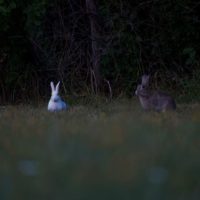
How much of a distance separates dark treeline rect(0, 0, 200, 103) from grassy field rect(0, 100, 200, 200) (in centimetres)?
907

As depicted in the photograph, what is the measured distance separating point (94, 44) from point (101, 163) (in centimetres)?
1154

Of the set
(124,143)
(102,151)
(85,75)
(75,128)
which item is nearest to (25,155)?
(102,151)

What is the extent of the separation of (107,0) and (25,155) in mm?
12117

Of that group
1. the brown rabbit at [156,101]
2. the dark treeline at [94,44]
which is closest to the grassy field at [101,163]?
the brown rabbit at [156,101]

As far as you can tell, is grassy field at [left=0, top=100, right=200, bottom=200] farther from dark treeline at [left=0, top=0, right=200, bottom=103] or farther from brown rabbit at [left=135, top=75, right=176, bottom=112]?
dark treeline at [left=0, top=0, right=200, bottom=103]

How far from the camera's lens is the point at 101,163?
4.20 metres

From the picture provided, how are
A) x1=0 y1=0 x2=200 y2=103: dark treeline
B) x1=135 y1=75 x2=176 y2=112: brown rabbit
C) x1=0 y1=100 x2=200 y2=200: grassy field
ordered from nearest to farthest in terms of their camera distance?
1. x1=0 y1=100 x2=200 y2=200: grassy field
2. x1=135 y1=75 x2=176 y2=112: brown rabbit
3. x1=0 y1=0 x2=200 y2=103: dark treeline

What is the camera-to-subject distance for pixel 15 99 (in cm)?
1617

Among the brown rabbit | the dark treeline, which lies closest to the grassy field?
the brown rabbit

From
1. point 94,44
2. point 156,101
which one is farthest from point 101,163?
point 94,44

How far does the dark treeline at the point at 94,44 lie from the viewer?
15.6 meters

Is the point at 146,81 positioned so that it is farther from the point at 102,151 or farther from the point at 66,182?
the point at 66,182

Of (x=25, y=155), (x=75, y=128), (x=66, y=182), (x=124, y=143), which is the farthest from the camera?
(x=75, y=128)

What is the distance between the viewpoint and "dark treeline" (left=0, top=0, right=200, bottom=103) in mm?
15617
